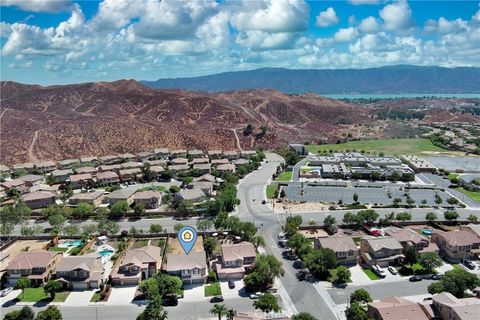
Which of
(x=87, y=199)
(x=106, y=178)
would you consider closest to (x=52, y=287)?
(x=87, y=199)

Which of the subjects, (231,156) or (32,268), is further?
(231,156)

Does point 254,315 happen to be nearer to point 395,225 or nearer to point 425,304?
point 425,304

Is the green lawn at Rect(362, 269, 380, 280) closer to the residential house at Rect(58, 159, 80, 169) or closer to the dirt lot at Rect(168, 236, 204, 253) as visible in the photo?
the dirt lot at Rect(168, 236, 204, 253)

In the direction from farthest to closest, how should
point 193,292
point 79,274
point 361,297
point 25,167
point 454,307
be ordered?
point 25,167 < point 79,274 < point 193,292 < point 361,297 < point 454,307

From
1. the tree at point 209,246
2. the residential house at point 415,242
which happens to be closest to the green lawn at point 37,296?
the tree at point 209,246

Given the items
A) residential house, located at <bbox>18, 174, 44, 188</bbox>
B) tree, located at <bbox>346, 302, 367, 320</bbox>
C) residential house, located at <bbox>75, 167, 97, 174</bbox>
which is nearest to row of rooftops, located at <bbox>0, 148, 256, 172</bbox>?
residential house, located at <bbox>75, 167, 97, 174</bbox>

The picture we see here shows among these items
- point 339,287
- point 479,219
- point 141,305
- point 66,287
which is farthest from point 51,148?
point 479,219

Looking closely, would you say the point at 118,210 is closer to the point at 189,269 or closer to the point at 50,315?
the point at 189,269

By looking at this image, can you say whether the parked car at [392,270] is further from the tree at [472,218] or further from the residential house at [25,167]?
the residential house at [25,167]
